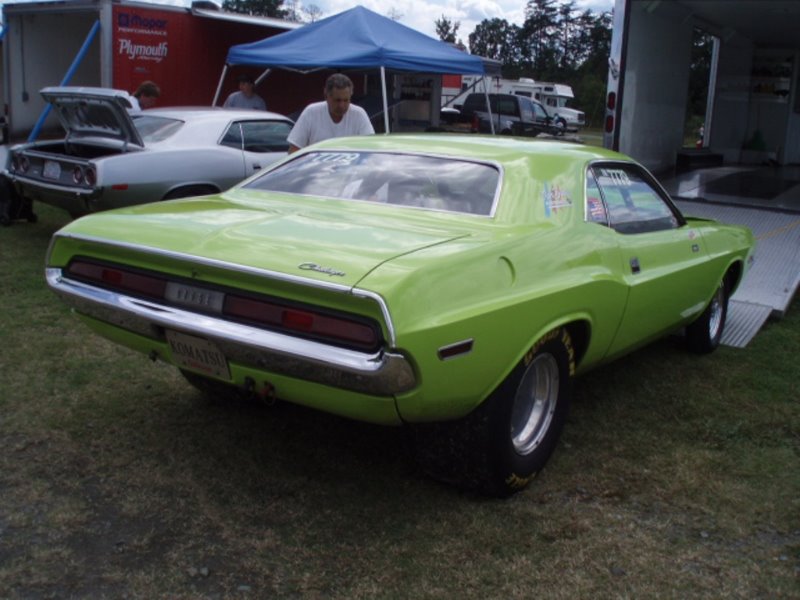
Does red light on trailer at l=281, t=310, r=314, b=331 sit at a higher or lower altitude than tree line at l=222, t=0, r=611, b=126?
lower

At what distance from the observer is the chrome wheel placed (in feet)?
11.1

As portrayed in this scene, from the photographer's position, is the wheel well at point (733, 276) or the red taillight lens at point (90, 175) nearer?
the wheel well at point (733, 276)

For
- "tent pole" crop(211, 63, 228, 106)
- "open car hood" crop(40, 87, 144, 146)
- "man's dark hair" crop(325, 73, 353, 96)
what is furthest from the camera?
"tent pole" crop(211, 63, 228, 106)

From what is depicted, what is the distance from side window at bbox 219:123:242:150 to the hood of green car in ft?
14.5

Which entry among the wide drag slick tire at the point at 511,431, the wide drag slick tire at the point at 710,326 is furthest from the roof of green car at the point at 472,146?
the wide drag slick tire at the point at 710,326

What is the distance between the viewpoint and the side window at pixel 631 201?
13.4ft

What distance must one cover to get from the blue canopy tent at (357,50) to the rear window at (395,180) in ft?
22.5

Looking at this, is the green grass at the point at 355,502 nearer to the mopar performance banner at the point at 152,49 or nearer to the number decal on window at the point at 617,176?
the number decal on window at the point at 617,176

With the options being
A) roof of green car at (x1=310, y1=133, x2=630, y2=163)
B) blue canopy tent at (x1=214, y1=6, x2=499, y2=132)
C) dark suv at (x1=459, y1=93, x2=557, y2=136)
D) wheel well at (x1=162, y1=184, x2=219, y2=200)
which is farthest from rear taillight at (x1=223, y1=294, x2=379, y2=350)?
dark suv at (x1=459, y1=93, x2=557, y2=136)

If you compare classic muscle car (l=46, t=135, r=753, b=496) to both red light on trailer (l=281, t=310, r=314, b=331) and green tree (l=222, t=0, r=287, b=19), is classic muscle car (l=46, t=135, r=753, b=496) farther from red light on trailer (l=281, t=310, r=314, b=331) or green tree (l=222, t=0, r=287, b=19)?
green tree (l=222, t=0, r=287, b=19)

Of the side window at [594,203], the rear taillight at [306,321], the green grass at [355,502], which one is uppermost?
the side window at [594,203]

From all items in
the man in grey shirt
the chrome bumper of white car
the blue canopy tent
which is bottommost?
the chrome bumper of white car

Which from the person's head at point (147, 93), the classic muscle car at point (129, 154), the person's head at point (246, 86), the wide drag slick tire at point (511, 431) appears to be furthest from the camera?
the person's head at point (246, 86)

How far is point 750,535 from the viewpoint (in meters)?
3.14
